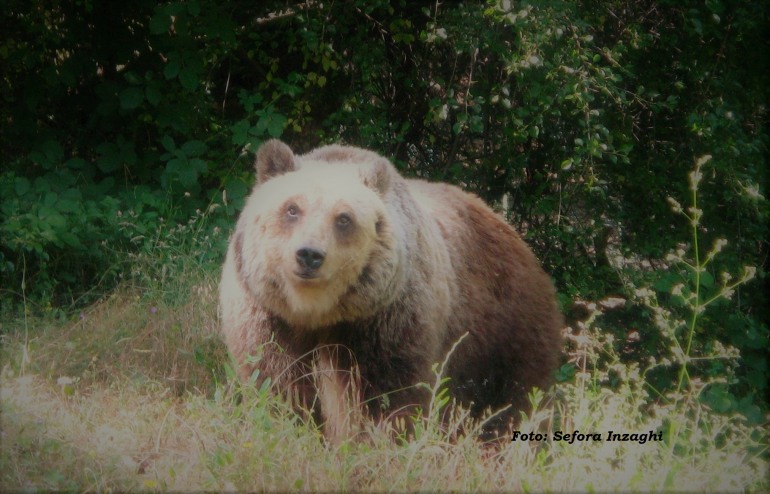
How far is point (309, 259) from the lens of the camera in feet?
13.6

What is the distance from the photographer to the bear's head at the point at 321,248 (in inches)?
168

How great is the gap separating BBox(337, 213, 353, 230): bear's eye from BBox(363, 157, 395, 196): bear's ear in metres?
0.38

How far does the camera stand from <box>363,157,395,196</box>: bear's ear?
15.4 ft

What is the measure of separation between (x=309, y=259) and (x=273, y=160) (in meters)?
0.82

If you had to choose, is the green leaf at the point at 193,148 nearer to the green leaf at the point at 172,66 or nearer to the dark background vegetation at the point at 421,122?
the dark background vegetation at the point at 421,122

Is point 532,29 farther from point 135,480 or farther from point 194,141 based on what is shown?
point 135,480

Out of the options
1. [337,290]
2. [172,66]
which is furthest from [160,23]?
[337,290]

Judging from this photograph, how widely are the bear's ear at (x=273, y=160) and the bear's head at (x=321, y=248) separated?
0.28ft

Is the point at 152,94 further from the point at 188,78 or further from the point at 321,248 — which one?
the point at 321,248

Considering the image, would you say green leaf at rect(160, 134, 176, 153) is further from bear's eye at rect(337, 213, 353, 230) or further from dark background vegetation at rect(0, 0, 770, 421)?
bear's eye at rect(337, 213, 353, 230)

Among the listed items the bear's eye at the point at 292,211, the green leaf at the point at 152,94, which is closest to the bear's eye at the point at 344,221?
the bear's eye at the point at 292,211

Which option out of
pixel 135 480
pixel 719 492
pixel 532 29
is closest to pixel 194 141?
pixel 532 29

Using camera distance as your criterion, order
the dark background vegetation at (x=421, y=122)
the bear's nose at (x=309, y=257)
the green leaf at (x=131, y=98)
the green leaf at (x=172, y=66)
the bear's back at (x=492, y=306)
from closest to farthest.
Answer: the bear's nose at (x=309, y=257), the bear's back at (x=492, y=306), the dark background vegetation at (x=421, y=122), the green leaf at (x=172, y=66), the green leaf at (x=131, y=98)

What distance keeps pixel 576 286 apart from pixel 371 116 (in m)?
2.25
